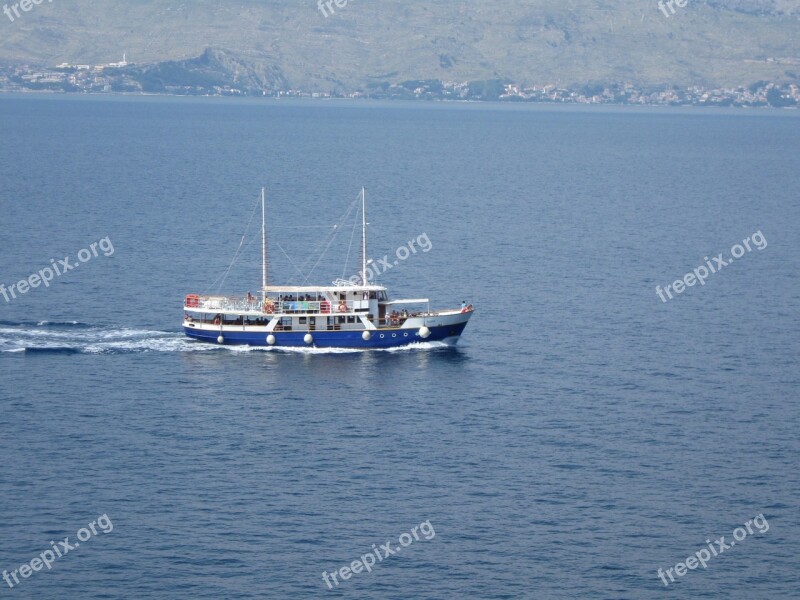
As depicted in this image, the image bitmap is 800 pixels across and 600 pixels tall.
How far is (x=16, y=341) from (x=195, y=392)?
81.4ft

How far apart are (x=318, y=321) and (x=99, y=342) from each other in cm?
2297

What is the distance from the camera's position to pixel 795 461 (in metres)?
109

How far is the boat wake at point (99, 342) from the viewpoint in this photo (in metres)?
137

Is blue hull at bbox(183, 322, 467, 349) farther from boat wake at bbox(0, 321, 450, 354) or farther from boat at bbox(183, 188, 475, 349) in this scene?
boat wake at bbox(0, 321, 450, 354)

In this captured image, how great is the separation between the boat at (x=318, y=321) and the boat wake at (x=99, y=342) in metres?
0.78

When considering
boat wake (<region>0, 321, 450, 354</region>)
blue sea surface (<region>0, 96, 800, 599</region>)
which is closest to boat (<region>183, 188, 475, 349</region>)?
boat wake (<region>0, 321, 450, 354</region>)

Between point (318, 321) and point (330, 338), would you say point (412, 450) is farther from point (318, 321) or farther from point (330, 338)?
point (318, 321)

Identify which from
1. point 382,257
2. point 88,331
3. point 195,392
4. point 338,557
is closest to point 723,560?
point 338,557

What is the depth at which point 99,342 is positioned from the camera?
138875 mm

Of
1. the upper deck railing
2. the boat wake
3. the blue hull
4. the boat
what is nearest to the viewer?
the boat wake

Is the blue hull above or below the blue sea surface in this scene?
above

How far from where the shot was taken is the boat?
141 meters

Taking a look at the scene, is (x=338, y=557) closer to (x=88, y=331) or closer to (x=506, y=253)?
(x=88, y=331)

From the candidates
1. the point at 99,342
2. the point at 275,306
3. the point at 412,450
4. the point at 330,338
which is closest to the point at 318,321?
the point at 330,338
